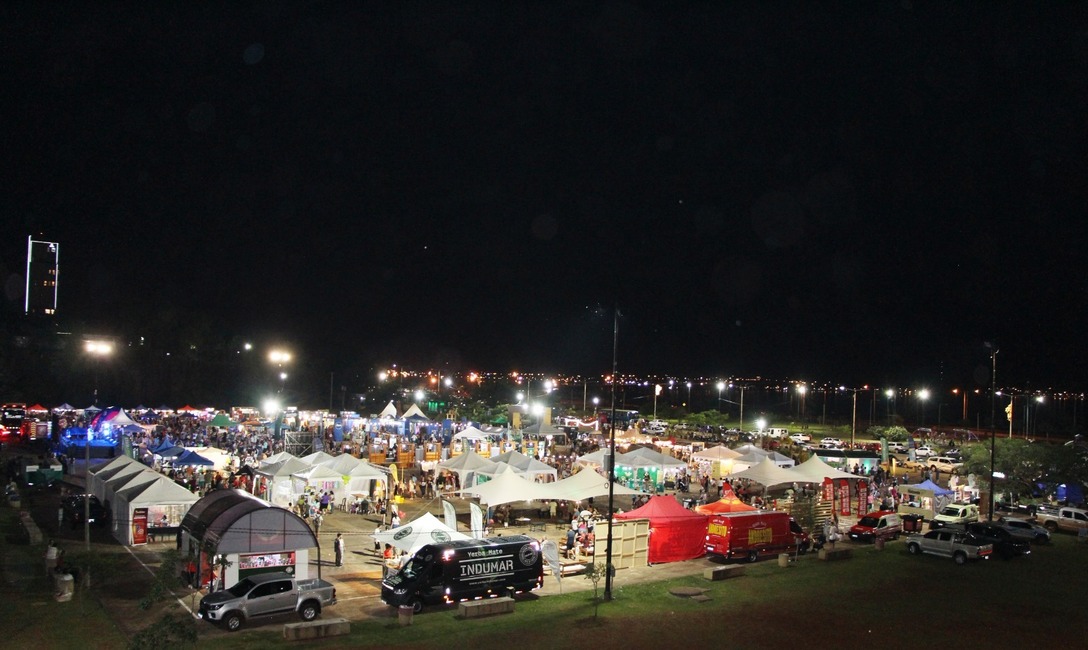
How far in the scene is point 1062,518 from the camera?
2952cm

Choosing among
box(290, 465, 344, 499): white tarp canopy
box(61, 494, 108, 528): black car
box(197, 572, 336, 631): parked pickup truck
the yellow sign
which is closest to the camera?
box(197, 572, 336, 631): parked pickup truck

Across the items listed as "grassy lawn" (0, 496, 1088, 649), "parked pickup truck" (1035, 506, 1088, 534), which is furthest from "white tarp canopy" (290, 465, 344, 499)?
"parked pickup truck" (1035, 506, 1088, 534)

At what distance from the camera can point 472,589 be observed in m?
17.4

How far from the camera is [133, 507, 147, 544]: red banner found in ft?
72.6

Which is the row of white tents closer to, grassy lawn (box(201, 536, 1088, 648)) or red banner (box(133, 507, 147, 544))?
red banner (box(133, 507, 147, 544))

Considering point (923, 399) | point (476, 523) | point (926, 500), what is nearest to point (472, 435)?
point (476, 523)

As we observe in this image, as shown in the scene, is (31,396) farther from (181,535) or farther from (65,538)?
(181,535)

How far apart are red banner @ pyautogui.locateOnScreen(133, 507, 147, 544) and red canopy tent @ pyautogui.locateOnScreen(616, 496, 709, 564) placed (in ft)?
47.9

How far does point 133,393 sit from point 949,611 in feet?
297

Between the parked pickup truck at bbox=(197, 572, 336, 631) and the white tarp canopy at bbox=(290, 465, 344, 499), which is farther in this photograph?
the white tarp canopy at bbox=(290, 465, 344, 499)

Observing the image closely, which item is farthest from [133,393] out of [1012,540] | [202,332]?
[1012,540]

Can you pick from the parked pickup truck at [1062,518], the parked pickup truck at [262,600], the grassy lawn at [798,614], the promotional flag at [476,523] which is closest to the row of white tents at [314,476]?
the promotional flag at [476,523]

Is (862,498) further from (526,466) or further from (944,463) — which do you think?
(944,463)

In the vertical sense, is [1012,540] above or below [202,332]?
below
